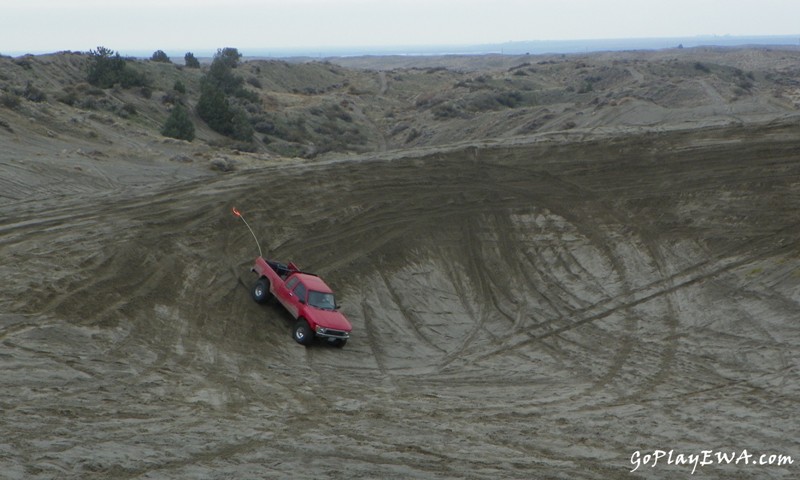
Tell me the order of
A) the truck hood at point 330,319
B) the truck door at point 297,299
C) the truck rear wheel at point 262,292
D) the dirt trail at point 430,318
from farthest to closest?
the truck rear wheel at point 262,292
the truck door at point 297,299
the truck hood at point 330,319
the dirt trail at point 430,318

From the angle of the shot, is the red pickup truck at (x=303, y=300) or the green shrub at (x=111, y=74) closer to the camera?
the red pickup truck at (x=303, y=300)

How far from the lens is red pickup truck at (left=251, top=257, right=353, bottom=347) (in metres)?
19.9

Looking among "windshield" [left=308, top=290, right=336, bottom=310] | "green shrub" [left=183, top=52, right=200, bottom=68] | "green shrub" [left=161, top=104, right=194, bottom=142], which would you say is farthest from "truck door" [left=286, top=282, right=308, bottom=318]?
"green shrub" [left=183, top=52, right=200, bottom=68]

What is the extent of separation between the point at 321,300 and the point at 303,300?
0.46 meters

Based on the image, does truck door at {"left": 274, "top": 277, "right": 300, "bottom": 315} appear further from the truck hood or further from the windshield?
the truck hood

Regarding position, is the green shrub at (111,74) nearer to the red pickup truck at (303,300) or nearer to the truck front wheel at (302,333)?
the red pickup truck at (303,300)

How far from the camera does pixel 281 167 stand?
2936cm

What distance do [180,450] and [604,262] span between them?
56.3 feet

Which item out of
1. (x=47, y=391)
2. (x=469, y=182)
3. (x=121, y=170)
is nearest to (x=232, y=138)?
(x=121, y=170)

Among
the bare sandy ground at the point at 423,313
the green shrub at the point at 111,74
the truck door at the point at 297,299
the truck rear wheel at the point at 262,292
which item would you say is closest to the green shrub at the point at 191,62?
the green shrub at the point at 111,74

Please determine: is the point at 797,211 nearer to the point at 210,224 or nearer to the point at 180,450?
the point at 210,224

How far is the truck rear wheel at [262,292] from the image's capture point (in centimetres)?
2134

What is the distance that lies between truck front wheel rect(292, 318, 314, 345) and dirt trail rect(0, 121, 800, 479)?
289mm

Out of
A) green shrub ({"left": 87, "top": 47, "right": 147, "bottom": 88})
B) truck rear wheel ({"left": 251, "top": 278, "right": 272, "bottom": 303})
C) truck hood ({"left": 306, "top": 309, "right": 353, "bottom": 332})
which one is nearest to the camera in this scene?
truck hood ({"left": 306, "top": 309, "right": 353, "bottom": 332})
